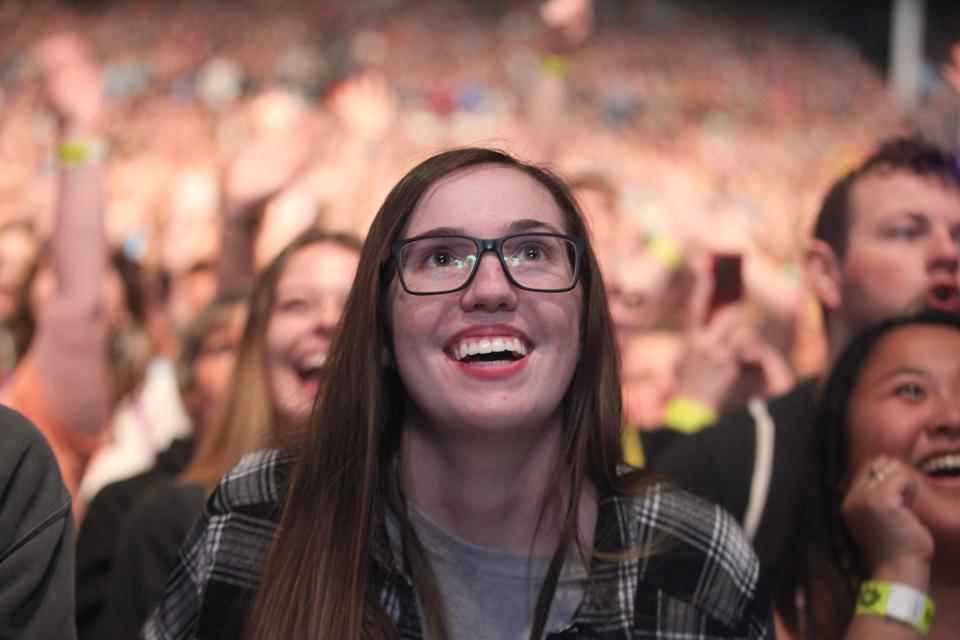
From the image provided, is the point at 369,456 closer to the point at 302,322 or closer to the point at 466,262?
the point at 466,262

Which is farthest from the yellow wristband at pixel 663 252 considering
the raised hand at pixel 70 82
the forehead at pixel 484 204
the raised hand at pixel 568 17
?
the forehead at pixel 484 204

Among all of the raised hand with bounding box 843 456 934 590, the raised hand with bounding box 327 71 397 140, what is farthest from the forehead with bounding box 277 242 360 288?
the raised hand with bounding box 327 71 397 140

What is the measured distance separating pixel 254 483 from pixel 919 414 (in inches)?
39.7

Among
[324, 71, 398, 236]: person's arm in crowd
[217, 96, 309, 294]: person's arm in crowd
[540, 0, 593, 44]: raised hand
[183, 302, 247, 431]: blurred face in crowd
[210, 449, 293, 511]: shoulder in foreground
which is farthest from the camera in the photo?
[324, 71, 398, 236]: person's arm in crowd

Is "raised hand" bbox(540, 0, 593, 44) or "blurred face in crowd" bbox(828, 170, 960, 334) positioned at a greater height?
"raised hand" bbox(540, 0, 593, 44)

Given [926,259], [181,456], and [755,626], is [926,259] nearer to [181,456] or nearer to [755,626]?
[755,626]

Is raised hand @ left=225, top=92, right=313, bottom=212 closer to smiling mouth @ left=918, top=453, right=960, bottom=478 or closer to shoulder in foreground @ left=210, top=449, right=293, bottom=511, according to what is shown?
shoulder in foreground @ left=210, top=449, right=293, bottom=511

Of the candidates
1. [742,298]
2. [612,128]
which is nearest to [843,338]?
[742,298]

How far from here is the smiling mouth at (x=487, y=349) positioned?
1.42m

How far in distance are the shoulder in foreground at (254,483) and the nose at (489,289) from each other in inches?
14.1

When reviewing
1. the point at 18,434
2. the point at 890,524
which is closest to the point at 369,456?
the point at 18,434

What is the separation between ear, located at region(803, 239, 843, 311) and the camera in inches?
94.3

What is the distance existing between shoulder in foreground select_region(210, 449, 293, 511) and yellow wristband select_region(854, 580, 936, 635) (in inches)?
33.0

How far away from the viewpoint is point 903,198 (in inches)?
90.9
